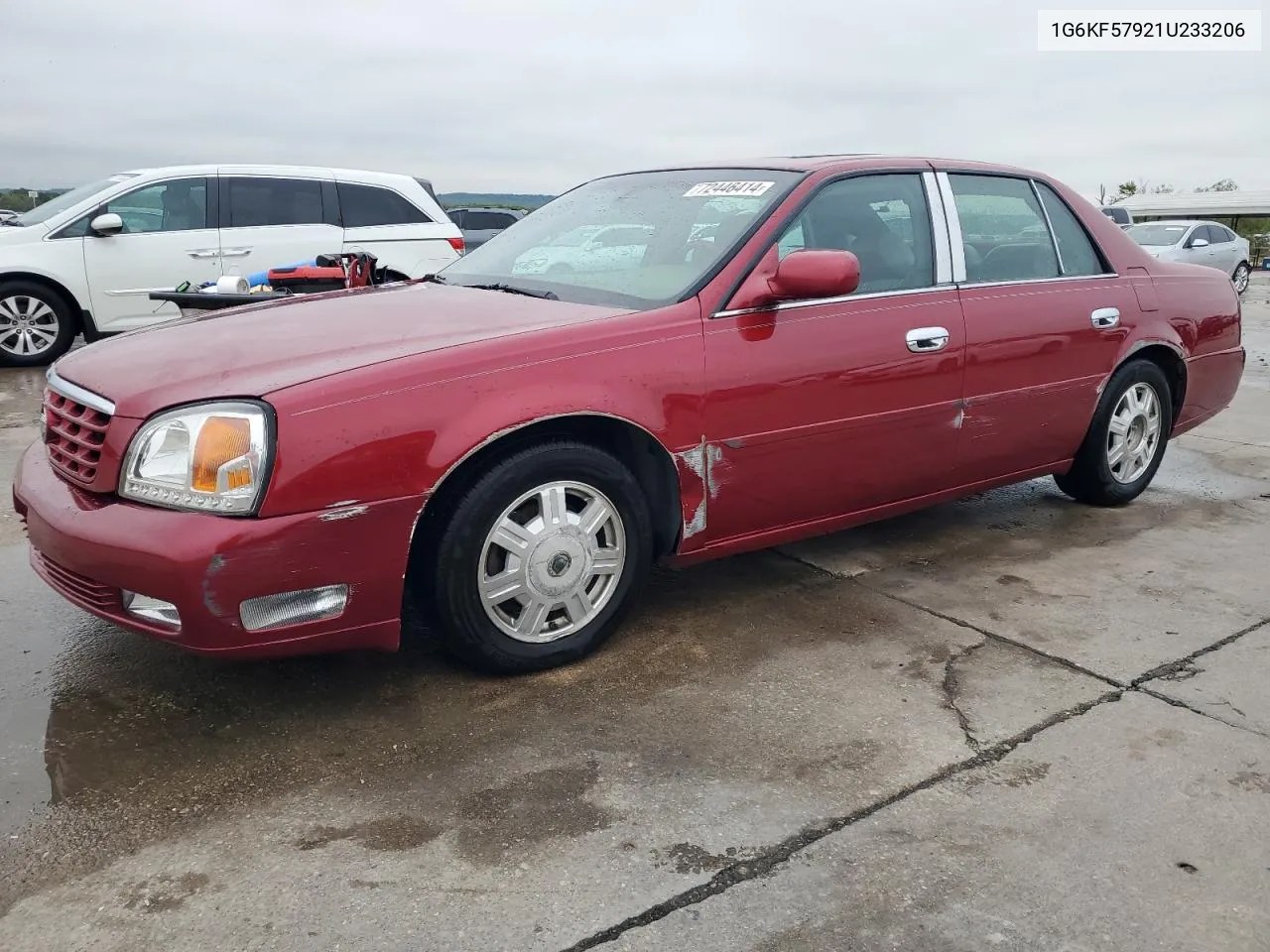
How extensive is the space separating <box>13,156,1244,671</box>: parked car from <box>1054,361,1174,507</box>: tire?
0.05 meters

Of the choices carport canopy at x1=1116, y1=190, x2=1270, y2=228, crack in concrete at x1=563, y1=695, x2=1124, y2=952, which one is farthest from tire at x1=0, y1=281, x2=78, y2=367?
carport canopy at x1=1116, y1=190, x2=1270, y2=228

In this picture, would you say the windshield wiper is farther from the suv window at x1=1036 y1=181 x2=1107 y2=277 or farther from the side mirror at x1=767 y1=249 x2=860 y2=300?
the suv window at x1=1036 y1=181 x2=1107 y2=277

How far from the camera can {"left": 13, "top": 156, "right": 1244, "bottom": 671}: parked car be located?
8.57 ft

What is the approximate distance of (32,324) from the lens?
861cm

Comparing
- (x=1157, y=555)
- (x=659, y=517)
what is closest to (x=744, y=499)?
(x=659, y=517)

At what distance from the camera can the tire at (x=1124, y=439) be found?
4.66 m

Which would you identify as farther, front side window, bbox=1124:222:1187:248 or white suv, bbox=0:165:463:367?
front side window, bbox=1124:222:1187:248

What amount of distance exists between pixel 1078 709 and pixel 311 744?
2.04 metres

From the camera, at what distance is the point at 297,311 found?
3.39 metres

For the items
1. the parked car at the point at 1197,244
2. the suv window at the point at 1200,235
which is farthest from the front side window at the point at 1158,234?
the suv window at the point at 1200,235

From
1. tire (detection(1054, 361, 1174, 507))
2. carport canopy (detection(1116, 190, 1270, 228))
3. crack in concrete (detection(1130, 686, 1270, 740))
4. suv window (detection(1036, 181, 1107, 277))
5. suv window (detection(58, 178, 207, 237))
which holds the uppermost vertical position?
carport canopy (detection(1116, 190, 1270, 228))

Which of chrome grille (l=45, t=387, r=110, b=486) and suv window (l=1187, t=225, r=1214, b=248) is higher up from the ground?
suv window (l=1187, t=225, r=1214, b=248)

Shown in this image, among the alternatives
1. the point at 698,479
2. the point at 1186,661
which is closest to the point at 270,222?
the point at 698,479

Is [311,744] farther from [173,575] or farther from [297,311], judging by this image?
[297,311]
